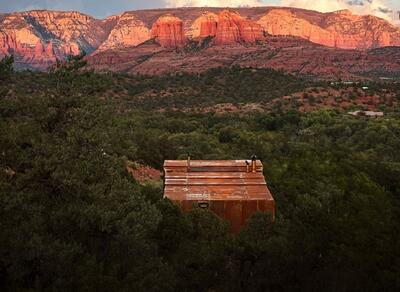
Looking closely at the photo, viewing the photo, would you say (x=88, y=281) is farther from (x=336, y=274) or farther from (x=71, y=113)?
(x=71, y=113)

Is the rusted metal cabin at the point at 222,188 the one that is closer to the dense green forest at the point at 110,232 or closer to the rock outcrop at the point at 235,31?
the dense green forest at the point at 110,232

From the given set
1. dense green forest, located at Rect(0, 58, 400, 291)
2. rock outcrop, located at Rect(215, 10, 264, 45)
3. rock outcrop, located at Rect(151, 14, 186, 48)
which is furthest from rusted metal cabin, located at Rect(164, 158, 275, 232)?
rock outcrop, located at Rect(151, 14, 186, 48)

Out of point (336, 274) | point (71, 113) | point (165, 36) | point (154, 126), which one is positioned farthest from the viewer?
point (165, 36)

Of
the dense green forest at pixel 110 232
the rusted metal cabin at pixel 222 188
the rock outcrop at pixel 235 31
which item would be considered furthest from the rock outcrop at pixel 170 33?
the dense green forest at pixel 110 232

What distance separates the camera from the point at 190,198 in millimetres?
18688

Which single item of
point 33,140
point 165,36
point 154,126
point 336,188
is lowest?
point 165,36

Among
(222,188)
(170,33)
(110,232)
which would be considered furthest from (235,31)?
(110,232)

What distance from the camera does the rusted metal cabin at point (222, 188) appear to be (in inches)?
731

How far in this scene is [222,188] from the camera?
20688 mm

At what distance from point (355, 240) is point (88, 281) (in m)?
5.91

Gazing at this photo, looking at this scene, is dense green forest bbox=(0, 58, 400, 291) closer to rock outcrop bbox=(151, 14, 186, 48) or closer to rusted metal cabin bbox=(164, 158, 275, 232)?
rusted metal cabin bbox=(164, 158, 275, 232)

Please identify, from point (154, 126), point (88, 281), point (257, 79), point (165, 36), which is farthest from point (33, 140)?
point (165, 36)

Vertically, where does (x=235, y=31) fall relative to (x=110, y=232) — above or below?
below

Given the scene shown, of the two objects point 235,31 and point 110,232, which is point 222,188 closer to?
point 110,232
